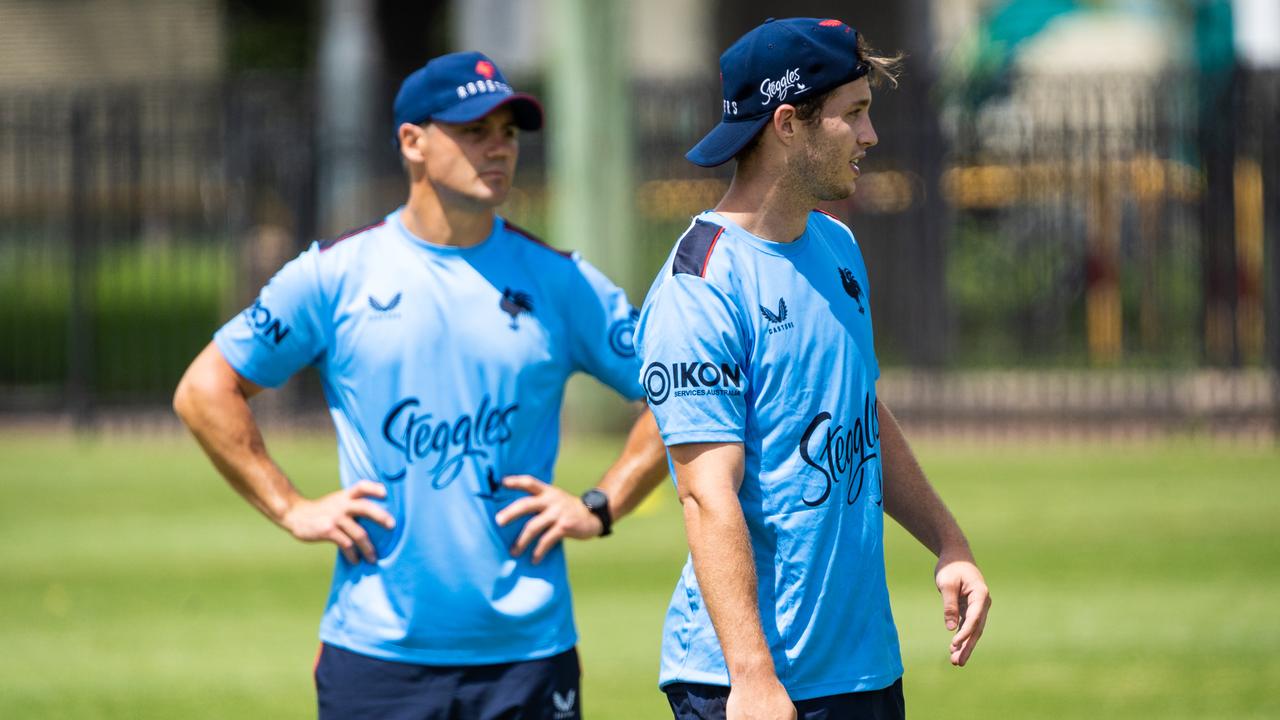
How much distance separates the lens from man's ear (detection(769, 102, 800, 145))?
3.48 m

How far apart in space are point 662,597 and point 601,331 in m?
5.33

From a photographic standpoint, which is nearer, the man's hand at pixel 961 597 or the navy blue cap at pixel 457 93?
the man's hand at pixel 961 597

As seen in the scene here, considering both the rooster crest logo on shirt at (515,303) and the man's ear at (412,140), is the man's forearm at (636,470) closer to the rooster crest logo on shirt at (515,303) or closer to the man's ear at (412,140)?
the rooster crest logo on shirt at (515,303)

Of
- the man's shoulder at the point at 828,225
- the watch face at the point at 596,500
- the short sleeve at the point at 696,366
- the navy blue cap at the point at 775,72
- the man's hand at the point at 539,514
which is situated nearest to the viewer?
the short sleeve at the point at 696,366

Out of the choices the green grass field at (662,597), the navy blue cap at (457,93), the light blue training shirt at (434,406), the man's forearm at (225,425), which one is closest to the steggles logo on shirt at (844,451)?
the light blue training shirt at (434,406)

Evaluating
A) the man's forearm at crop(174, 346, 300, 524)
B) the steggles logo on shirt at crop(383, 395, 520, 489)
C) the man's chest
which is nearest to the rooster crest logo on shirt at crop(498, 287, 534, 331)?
the man's chest

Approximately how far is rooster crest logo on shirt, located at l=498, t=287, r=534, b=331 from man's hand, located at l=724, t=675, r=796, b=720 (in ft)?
5.39

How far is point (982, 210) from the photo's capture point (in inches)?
802

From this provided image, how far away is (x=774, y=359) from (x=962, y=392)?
52.2 feet

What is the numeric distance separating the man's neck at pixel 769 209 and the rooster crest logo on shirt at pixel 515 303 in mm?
1225

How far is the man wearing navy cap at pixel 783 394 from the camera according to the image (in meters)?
3.39

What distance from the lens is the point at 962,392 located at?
19031mm

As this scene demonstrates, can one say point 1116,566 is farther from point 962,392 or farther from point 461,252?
point 962,392

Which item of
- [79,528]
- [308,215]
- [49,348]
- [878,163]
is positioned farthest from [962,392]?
[49,348]
